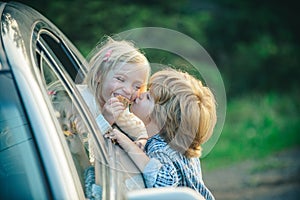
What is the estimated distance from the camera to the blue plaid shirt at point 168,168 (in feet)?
9.91

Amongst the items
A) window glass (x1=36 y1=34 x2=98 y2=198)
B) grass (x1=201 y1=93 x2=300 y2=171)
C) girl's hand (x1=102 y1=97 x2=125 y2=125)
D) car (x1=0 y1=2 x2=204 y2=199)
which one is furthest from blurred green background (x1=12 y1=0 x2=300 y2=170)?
car (x1=0 y1=2 x2=204 y2=199)

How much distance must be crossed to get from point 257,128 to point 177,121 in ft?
22.8

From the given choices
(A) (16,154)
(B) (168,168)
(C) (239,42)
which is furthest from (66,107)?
(C) (239,42)

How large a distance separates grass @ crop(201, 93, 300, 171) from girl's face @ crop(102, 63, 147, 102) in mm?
6097

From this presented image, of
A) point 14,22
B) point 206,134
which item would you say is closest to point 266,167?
point 206,134

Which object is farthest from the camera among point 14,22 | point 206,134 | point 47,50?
point 206,134

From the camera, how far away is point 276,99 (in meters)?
10.5

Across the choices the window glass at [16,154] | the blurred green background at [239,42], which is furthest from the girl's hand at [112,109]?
the blurred green background at [239,42]

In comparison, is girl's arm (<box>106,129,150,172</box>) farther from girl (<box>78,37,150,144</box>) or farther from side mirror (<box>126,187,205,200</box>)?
side mirror (<box>126,187,205,200</box>)

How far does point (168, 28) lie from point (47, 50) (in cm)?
714

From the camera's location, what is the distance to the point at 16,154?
224 centimetres

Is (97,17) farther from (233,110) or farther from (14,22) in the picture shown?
(14,22)

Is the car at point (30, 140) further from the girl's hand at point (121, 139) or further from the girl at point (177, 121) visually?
the girl at point (177, 121)

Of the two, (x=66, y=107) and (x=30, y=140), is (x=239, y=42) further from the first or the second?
(x=30, y=140)
